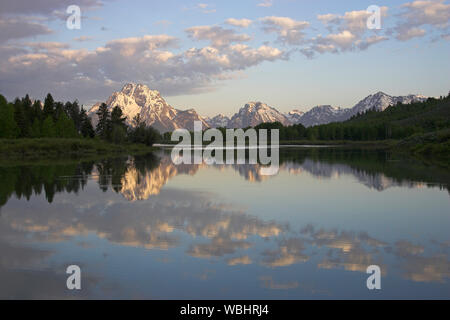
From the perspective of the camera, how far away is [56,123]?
92.0 meters

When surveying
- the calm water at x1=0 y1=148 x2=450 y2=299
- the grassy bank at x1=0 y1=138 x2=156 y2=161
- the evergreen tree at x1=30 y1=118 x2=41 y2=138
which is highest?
the evergreen tree at x1=30 y1=118 x2=41 y2=138

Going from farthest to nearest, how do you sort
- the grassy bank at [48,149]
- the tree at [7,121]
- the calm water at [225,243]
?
the tree at [7,121], the grassy bank at [48,149], the calm water at [225,243]

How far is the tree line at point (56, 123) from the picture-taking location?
78750mm

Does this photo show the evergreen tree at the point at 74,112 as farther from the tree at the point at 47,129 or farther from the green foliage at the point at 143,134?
the tree at the point at 47,129

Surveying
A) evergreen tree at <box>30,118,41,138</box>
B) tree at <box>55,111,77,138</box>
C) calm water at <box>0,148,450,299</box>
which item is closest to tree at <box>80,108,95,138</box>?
tree at <box>55,111,77,138</box>

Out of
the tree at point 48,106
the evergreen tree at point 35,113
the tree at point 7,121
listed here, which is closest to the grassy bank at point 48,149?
the tree at point 7,121

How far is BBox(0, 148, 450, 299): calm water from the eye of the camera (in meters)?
9.07

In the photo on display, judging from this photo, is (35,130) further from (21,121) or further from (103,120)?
(103,120)

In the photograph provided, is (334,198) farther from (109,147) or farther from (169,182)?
(109,147)

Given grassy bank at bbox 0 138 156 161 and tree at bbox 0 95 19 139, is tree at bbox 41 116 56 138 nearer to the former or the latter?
tree at bbox 0 95 19 139

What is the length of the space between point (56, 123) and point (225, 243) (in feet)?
287

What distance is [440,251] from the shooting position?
11.7 metres

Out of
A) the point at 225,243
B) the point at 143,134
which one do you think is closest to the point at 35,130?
the point at 143,134
